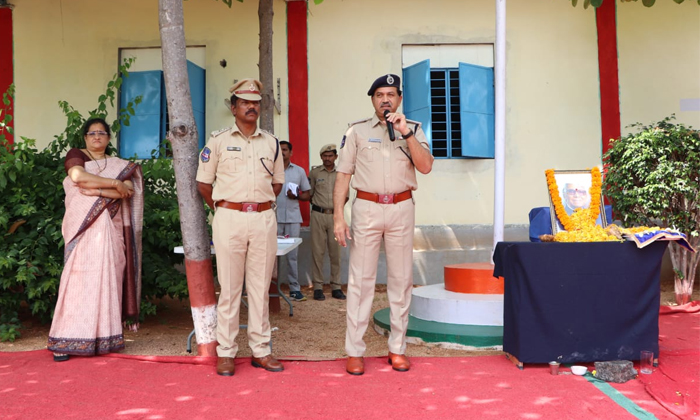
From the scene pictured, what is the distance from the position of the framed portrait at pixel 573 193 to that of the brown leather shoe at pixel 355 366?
201 centimetres

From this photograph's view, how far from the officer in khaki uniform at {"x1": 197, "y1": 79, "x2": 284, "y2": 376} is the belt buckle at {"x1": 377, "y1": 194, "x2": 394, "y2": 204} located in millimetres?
751

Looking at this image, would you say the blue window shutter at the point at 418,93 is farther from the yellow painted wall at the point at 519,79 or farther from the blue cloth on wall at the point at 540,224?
A: the blue cloth on wall at the point at 540,224

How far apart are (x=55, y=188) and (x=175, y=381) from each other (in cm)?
271

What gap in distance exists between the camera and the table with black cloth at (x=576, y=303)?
4105 millimetres

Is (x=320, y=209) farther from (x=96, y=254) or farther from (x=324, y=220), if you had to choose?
(x=96, y=254)

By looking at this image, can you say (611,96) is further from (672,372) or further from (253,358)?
(253,358)

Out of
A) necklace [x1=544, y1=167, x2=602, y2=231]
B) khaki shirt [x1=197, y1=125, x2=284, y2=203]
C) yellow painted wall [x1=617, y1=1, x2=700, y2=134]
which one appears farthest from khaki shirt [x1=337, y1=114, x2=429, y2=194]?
yellow painted wall [x1=617, y1=1, x2=700, y2=134]

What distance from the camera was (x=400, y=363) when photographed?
4145 mm

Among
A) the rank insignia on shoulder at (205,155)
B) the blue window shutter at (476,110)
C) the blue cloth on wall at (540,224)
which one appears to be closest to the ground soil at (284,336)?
the rank insignia on shoulder at (205,155)

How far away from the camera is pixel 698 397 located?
3479mm

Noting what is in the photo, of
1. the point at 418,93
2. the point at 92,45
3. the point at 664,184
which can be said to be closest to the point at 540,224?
the point at 664,184

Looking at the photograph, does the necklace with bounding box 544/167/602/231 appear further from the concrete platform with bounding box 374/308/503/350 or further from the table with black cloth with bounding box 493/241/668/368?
the concrete platform with bounding box 374/308/503/350

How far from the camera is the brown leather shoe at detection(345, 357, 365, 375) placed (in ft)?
13.3

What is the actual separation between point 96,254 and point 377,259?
7.08 ft
